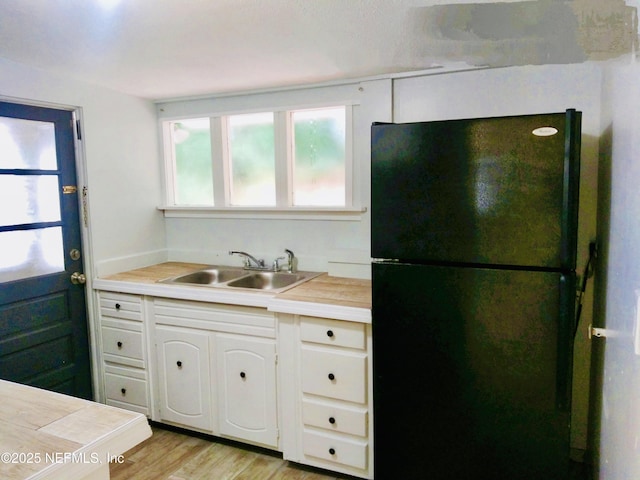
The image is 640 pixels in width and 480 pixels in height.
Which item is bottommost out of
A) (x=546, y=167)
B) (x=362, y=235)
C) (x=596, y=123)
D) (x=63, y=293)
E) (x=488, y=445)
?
(x=488, y=445)

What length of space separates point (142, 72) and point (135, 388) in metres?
1.88

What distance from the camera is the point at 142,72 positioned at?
2.50m

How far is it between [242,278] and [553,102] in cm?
202

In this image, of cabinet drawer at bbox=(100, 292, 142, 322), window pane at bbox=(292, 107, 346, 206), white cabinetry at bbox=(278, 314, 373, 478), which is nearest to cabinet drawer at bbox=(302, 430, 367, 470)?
white cabinetry at bbox=(278, 314, 373, 478)

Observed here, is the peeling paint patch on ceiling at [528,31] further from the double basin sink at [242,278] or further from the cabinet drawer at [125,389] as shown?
the cabinet drawer at [125,389]

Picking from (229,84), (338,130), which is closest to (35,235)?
(229,84)

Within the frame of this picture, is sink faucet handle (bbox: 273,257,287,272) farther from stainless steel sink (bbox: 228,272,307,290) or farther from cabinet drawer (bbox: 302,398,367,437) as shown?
cabinet drawer (bbox: 302,398,367,437)

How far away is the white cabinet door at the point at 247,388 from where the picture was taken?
2.38m

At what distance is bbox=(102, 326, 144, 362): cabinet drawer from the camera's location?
273 cm

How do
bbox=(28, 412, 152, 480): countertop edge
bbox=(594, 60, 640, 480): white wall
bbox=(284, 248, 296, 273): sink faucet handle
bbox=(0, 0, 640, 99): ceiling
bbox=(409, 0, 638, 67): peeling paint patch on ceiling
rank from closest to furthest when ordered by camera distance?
1. bbox=(28, 412, 152, 480): countertop edge
2. bbox=(594, 60, 640, 480): white wall
3. bbox=(409, 0, 638, 67): peeling paint patch on ceiling
4. bbox=(0, 0, 640, 99): ceiling
5. bbox=(284, 248, 296, 273): sink faucet handle

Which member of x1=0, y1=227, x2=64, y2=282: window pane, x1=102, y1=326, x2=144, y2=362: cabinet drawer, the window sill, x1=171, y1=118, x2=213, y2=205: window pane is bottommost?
x1=102, y1=326, x2=144, y2=362: cabinet drawer

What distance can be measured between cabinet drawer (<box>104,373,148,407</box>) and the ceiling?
1833 millimetres

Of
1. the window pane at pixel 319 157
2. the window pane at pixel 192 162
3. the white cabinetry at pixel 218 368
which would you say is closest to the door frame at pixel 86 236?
the white cabinetry at pixel 218 368

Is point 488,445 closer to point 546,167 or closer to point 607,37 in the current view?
point 546,167
